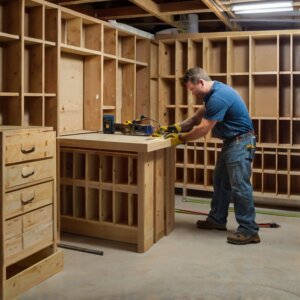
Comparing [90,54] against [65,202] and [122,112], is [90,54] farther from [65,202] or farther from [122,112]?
[65,202]

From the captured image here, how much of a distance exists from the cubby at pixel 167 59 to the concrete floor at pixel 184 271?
2.31 meters

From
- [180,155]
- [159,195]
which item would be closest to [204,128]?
[159,195]

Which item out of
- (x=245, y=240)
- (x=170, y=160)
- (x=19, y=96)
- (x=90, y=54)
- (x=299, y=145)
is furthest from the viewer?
(x=299, y=145)

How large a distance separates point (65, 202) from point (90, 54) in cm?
149

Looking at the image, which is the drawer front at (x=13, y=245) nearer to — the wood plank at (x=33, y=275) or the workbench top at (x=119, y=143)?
the wood plank at (x=33, y=275)

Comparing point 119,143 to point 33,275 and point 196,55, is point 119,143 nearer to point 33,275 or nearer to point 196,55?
point 33,275

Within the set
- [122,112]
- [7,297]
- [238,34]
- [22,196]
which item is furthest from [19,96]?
[238,34]

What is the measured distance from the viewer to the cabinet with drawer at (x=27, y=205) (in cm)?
247

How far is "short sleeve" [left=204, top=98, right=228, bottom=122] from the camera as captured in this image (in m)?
3.46

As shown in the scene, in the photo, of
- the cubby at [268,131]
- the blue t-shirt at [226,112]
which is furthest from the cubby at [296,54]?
the blue t-shirt at [226,112]

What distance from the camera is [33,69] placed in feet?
11.7

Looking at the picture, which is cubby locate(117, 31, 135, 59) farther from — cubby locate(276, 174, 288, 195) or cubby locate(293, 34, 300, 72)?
cubby locate(276, 174, 288, 195)

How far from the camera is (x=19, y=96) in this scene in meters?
3.30

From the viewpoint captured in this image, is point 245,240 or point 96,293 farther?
point 245,240
